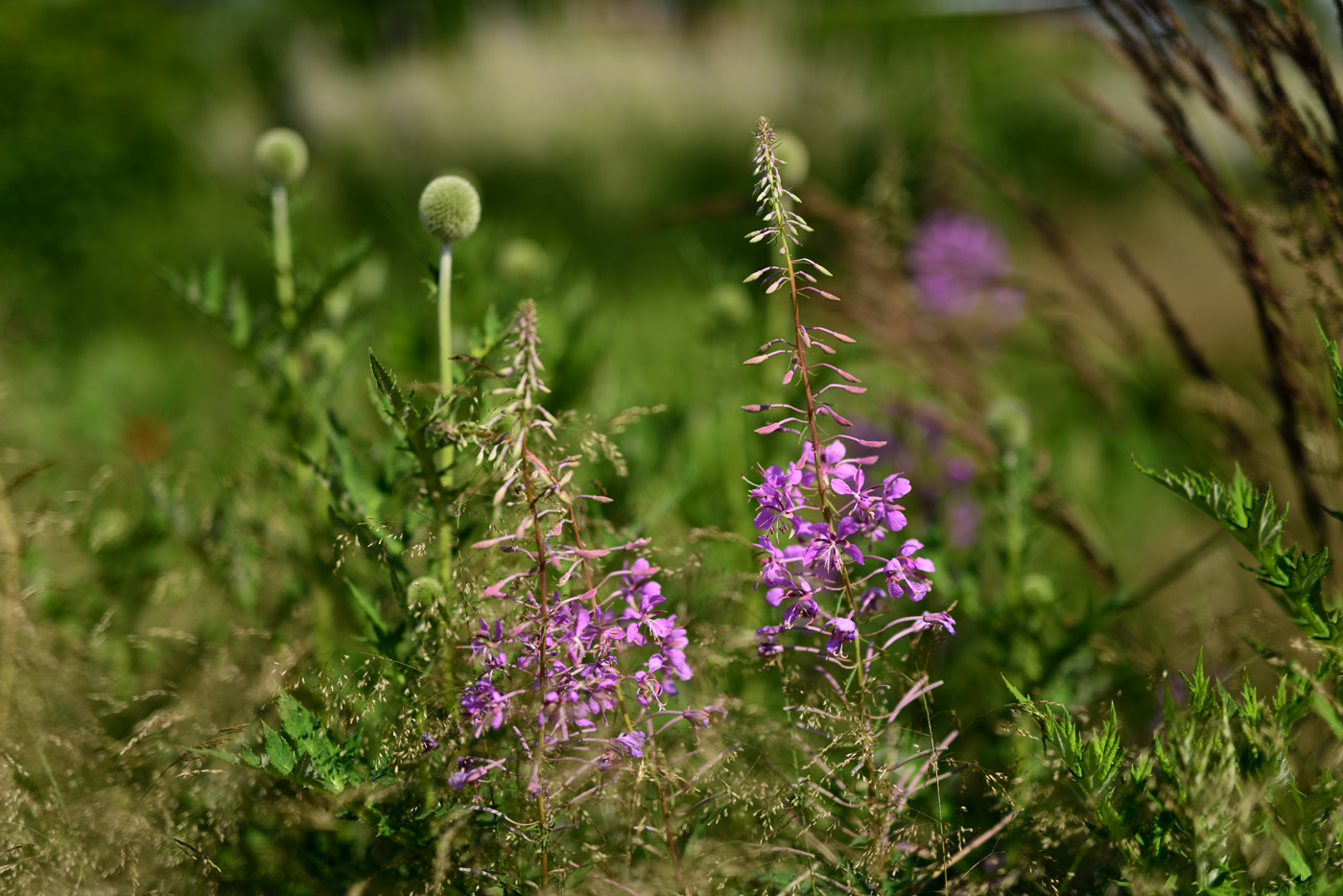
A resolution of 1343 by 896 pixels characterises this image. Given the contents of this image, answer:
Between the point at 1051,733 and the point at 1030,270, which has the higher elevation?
the point at 1051,733

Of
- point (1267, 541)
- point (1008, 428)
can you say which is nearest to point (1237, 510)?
point (1267, 541)

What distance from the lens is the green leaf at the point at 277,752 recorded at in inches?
39.3

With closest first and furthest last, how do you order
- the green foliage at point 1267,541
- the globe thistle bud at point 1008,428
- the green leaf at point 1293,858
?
the green leaf at point 1293,858 < the green foliage at point 1267,541 < the globe thistle bud at point 1008,428

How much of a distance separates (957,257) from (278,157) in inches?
83.5

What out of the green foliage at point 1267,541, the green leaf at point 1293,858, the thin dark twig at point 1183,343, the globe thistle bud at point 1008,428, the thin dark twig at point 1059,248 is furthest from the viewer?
the thin dark twig at point 1059,248

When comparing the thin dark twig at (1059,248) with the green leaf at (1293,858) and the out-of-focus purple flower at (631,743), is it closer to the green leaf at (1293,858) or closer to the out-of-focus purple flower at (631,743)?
the green leaf at (1293,858)

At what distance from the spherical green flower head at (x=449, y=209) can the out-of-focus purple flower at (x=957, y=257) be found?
209 cm

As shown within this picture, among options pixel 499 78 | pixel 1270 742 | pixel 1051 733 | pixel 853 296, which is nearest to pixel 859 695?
pixel 1051 733

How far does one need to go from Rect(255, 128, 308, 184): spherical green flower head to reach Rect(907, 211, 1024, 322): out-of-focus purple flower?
6.50 ft

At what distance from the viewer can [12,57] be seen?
17.7ft

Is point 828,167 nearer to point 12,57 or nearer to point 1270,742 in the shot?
point 12,57

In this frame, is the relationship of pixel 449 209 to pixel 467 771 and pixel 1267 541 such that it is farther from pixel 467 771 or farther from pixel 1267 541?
pixel 1267 541

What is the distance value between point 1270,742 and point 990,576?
1445mm

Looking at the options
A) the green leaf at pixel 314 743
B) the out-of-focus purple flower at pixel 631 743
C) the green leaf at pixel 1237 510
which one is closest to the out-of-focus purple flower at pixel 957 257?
the green leaf at pixel 1237 510
